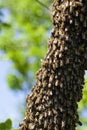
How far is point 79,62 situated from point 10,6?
16977 mm

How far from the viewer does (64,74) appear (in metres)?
3.98

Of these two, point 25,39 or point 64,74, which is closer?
point 64,74

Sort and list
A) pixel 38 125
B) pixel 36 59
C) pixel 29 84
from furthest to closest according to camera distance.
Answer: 1. pixel 29 84
2. pixel 36 59
3. pixel 38 125

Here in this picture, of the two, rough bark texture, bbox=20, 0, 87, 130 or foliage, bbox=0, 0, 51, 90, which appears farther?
foliage, bbox=0, 0, 51, 90

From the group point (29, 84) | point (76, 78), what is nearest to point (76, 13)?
point (76, 78)

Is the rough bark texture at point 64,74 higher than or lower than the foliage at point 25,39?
lower

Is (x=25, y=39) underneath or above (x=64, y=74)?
above

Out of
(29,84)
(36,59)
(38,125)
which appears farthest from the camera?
(29,84)

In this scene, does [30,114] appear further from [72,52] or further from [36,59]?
[36,59]

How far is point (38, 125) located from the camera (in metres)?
3.94

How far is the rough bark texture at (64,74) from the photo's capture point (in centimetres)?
397

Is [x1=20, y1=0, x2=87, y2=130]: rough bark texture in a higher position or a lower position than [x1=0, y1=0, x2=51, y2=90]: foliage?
lower

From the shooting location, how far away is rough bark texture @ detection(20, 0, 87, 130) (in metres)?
3.97

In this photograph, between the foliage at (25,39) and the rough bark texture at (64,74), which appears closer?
the rough bark texture at (64,74)
